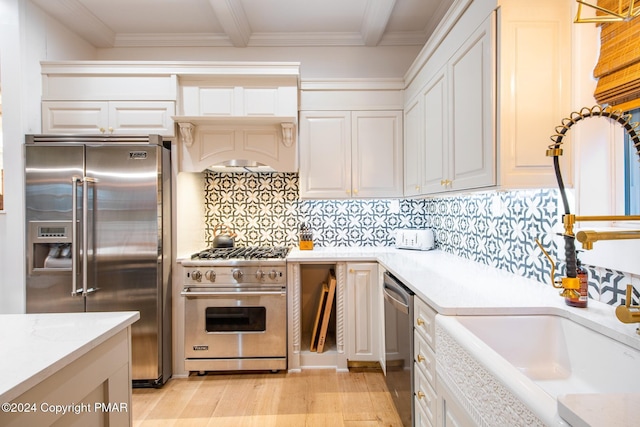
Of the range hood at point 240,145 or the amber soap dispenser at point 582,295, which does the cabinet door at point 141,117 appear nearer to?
the range hood at point 240,145

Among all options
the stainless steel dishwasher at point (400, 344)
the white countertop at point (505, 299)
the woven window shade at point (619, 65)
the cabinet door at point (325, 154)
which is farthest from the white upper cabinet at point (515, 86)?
the cabinet door at point (325, 154)

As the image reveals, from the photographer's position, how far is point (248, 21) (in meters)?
2.86

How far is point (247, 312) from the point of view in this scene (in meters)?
2.55

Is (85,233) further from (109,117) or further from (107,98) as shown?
(107,98)

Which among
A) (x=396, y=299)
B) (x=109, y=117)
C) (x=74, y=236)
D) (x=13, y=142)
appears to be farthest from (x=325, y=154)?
(x=13, y=142)

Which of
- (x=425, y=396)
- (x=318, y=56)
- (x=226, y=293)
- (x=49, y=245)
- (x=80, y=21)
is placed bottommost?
(x=425, y=396)

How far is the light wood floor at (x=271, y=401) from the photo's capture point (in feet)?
6.59

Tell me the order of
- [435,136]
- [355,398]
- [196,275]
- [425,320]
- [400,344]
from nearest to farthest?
[425,320], [400,344], [435,136], [355,398], [196,275]

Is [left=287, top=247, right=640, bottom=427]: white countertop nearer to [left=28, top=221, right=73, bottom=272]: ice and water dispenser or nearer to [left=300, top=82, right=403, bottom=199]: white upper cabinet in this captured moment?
[left=300, top=82, right=403, bottom=199]: white upper cabinet

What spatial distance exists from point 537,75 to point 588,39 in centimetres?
21

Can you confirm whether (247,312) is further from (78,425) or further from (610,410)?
(610,410)

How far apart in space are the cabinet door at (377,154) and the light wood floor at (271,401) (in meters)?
1.56

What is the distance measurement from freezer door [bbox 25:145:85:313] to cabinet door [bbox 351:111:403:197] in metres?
2.15

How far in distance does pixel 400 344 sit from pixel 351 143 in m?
1.73
